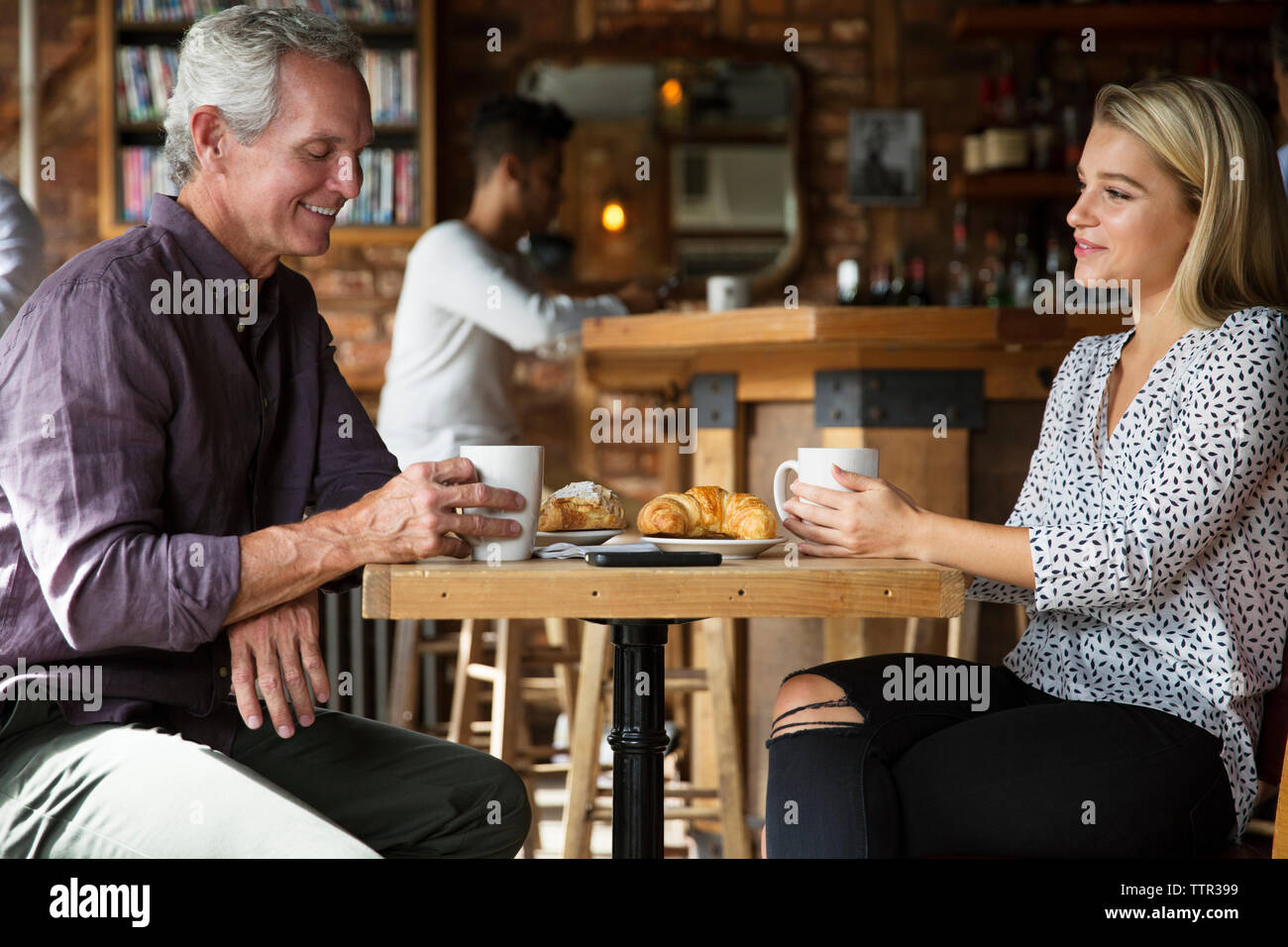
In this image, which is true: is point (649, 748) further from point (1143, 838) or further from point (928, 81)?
point (928, 81)

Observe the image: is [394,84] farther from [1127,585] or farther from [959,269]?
[1127,585]

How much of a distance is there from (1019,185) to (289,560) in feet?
12.9

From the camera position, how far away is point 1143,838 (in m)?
1.33

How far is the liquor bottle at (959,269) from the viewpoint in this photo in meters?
4.78

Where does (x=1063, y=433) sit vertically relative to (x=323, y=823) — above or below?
above

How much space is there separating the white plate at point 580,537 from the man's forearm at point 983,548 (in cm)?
36

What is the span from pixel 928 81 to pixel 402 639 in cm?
315

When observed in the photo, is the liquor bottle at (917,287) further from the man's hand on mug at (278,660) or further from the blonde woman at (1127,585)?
the man's hand on mug at (278,660)

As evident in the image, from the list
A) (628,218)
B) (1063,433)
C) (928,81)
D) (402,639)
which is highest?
(928,81)

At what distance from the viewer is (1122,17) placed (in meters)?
4.64

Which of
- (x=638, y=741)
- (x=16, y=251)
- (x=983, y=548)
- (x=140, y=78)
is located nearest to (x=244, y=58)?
(x=638, y=741)

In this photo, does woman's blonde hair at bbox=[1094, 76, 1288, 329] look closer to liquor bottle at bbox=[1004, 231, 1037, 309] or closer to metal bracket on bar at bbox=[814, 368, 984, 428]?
metal bracket on bar at bbox=[814, 368, 984, 428]
